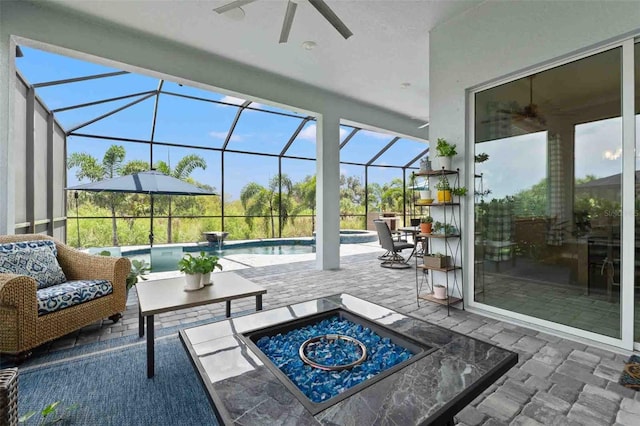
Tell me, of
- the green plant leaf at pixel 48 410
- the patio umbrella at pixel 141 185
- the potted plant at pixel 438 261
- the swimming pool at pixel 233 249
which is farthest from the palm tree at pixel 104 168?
the potted plant at pixel 438 261

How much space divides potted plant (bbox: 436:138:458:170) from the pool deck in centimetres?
167

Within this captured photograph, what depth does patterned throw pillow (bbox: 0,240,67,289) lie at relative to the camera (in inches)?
98.2

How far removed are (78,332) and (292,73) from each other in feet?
14.2

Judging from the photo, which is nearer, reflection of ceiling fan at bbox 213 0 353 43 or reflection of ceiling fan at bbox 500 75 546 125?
reflection of ceiling fan at bbox 213 0 353 43

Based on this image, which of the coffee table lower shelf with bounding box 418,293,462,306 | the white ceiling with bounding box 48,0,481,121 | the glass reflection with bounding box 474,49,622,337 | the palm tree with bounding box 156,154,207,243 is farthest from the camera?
Result: the palm tree with bounding box 156,154,207,243

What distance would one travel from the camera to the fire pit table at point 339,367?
1.17m

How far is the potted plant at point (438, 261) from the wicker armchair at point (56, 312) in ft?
10.6

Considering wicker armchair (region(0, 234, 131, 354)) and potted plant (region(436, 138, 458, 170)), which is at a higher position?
potted plant (region(436, 138, 458, 170))

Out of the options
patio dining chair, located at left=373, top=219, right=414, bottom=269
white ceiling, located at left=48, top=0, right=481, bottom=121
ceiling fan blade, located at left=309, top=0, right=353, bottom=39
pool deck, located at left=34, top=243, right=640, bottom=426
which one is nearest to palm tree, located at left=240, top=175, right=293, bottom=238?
patio dining chair, located at left=373, top=219, right=414, bottom=269

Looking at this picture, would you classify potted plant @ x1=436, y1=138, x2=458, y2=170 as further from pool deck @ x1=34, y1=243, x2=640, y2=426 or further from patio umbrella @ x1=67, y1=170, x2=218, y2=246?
patio umbrella @ x1=67, y1=170, x2=218, y2=246

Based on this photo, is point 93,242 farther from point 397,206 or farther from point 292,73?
point 397,206

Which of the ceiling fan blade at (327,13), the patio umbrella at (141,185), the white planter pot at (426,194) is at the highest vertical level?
the ceiling fan blade at (327,13)

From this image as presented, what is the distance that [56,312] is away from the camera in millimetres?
2398

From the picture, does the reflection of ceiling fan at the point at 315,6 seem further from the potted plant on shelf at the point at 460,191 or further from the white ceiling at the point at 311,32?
the potted plant on shelf at the point at 460,191
